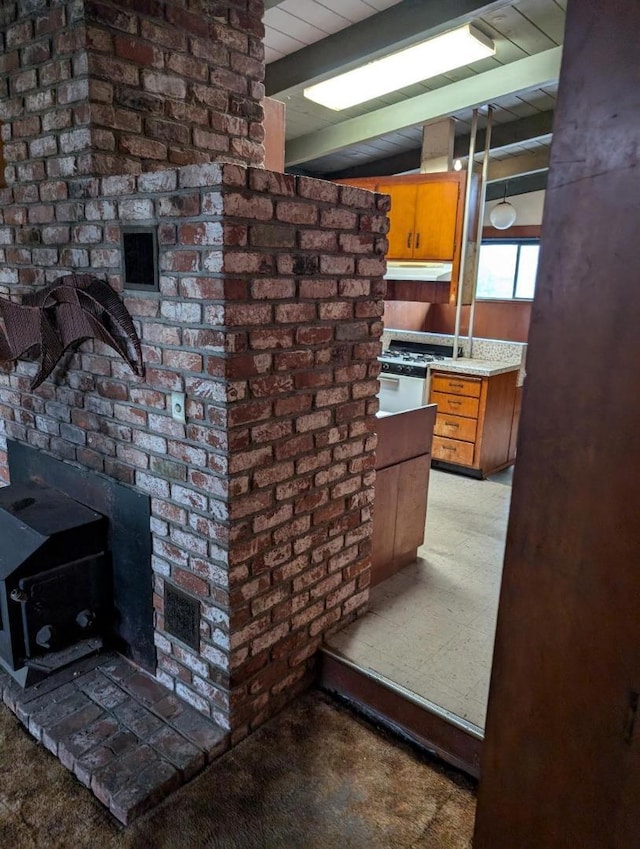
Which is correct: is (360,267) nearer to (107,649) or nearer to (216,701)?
(216,701)

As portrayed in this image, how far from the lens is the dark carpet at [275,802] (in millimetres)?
1669

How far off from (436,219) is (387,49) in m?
1.63

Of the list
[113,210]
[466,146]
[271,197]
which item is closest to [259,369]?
[271,197]

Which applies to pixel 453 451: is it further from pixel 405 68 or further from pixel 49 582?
pixel 49 582

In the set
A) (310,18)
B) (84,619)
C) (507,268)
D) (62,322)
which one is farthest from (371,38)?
(507,268)

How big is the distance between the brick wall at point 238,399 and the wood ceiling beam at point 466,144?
10.3 ft

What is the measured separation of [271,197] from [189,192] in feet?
0.77

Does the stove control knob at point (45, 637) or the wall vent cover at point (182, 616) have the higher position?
the wall vent cover at point (182, 616)

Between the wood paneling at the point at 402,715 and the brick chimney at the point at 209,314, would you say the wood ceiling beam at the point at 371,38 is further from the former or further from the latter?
the wood paneling at the point at 402,715

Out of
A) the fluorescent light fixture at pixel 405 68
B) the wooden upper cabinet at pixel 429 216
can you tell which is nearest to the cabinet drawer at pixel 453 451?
the wooden upper cabinet at pixel 429 216

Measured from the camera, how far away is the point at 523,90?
3682 mm

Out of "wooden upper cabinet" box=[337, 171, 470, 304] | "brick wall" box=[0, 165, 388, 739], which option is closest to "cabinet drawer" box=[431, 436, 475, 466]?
"wooden upper cabinet" box=[337, 171, 470, 304]

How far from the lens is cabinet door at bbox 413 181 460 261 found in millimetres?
4469

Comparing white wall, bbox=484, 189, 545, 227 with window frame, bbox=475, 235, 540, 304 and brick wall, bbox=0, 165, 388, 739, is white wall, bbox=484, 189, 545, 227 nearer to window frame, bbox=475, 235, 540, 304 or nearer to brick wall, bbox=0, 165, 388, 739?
window frame, bbox=475, 235, 540, 304
